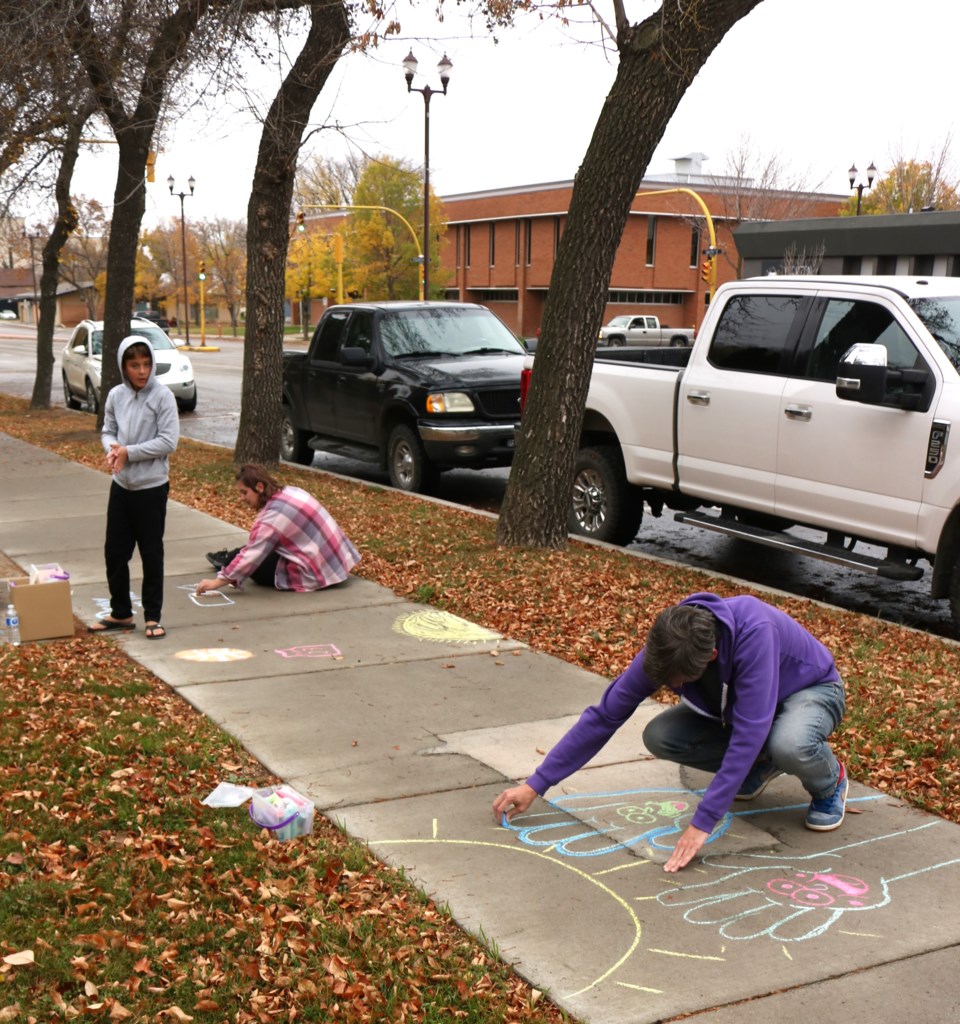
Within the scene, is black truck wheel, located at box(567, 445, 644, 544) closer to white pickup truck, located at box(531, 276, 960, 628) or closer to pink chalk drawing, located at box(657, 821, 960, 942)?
white pickup truck, located at box(531, 276, 960, 628)

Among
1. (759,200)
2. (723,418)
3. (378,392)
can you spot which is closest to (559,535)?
(723,418)

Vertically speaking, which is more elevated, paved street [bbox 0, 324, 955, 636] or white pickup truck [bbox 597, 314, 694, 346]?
white pickup truck [bbox 597, 314, 694, 346]

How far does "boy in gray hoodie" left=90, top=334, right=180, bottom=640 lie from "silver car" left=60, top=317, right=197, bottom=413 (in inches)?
616

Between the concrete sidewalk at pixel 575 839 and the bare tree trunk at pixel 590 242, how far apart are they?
6.80ft

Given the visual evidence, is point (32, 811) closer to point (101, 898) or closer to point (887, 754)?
point (101, 898)

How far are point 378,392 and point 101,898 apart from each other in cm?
919

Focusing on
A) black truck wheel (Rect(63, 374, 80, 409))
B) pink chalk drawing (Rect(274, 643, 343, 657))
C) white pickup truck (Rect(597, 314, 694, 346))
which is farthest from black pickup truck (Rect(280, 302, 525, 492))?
white pickup truck (Rect(597, 314, 694, 346))

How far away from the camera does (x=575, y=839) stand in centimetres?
450

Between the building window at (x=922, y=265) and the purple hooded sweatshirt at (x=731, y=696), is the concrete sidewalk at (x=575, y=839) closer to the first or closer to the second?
the purple hooded sweatshirt at (x=731, y=696)

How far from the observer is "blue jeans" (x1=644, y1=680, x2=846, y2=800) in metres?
4.41

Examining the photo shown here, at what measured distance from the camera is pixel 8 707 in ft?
19.2

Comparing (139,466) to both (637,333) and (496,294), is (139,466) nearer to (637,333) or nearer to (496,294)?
(637,333)

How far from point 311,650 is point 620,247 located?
195ft

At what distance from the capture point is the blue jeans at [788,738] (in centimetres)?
441
